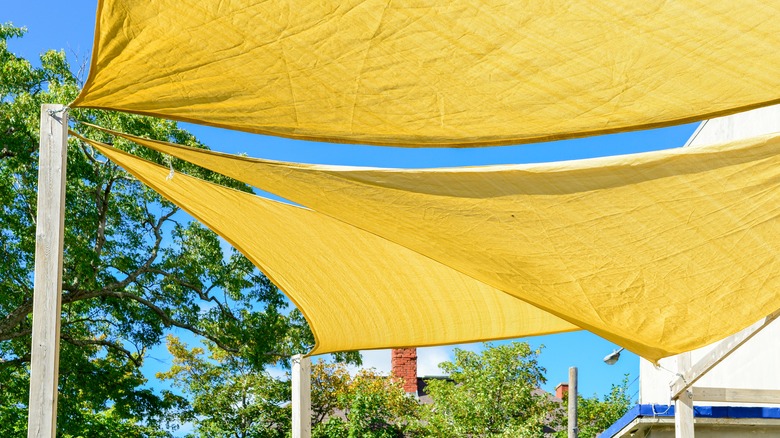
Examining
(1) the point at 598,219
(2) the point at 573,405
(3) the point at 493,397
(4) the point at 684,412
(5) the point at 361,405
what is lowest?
(4) the point at 684,412

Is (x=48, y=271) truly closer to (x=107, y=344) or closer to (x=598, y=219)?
(x=598, y=219)

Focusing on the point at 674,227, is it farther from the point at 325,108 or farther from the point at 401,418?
the point at 401,418

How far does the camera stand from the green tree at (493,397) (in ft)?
56.4

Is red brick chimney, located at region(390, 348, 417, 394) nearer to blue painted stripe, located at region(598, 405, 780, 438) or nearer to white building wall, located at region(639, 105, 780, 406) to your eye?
white building wall, located at region(639, 105, 780, 406)

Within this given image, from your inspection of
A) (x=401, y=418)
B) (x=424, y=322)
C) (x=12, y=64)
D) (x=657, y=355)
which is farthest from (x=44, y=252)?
(x=401, y=418)

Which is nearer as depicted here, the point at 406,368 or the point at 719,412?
the point at 719,412

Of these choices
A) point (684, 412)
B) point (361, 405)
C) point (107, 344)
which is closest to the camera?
point (684, 412)

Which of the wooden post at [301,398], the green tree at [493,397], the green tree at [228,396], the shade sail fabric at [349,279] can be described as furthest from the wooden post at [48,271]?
the green tree at [228,396]

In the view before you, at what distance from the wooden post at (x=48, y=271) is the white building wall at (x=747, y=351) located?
558 cm

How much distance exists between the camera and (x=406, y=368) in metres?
21.1

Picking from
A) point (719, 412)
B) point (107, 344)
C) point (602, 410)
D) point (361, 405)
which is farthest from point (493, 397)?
point (719, 412)

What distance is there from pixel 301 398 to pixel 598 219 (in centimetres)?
299

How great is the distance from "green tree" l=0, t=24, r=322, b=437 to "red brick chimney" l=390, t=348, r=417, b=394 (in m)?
6.11

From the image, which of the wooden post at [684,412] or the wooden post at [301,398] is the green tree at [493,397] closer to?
the wooden post at [684,412]
